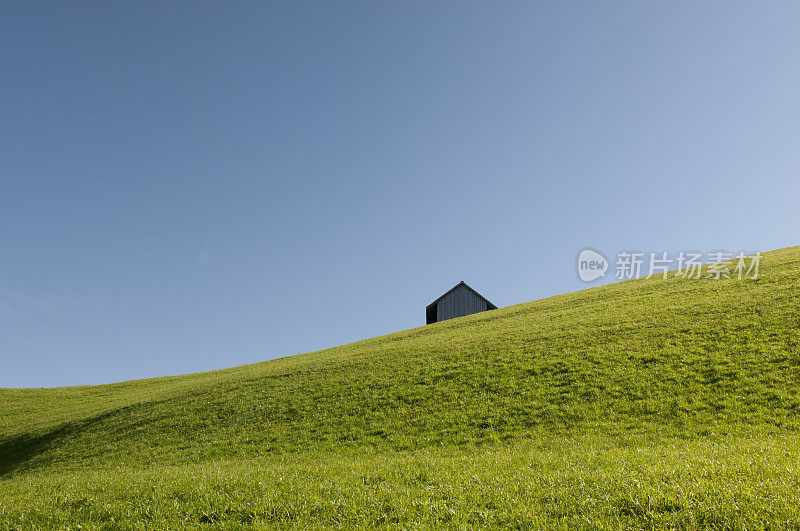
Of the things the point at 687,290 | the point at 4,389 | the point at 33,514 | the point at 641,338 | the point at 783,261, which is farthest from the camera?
the point at 4,389

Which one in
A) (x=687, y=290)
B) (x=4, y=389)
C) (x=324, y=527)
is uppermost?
(x=687, y=290)

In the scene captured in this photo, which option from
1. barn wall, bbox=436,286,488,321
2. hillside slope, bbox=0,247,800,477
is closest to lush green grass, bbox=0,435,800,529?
hillside slope, bbox=0,247,800,477

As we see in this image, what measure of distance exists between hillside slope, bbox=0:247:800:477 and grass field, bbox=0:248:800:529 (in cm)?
14

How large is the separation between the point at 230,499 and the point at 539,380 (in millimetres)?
18014

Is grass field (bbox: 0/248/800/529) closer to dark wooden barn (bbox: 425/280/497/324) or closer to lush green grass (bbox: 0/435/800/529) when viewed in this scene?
lush green grass (bbox: 0/435/800/529)

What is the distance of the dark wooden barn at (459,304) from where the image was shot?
77.6 m

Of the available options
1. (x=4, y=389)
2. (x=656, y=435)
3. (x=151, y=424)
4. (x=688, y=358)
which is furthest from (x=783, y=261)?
(x=4, y=389)

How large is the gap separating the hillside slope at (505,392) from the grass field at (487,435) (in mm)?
144

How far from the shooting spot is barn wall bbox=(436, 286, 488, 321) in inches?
3054

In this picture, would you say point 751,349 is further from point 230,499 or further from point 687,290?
point 230,499

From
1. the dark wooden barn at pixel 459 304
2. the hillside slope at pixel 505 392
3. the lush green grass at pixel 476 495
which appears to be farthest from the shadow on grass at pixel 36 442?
the dark wooden barn at pixel 459 304

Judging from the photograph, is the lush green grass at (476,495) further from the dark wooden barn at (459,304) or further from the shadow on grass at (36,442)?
the dark wooden barn at (459,304)

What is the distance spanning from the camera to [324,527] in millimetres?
9773

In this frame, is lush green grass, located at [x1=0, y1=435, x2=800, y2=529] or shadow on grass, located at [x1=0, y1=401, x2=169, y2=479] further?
shadow on grass, located at [x1=0, y1=401, x2=169, y2=479]
